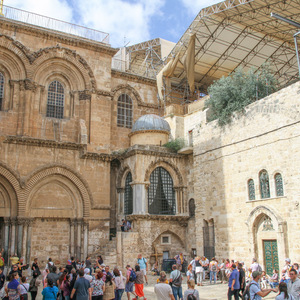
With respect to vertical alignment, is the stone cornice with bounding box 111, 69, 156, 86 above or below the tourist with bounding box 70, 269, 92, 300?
above

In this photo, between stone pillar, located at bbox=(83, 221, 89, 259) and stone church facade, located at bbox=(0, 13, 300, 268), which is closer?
stone church facade, located at bbox=(0, 13, 300, 268)

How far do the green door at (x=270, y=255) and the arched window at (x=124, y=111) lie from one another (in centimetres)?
1265

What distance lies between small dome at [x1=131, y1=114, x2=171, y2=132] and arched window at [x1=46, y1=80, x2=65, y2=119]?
4801mm

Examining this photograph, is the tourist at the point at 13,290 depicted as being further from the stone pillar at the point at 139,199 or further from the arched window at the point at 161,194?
the arched window at the point at 161,194

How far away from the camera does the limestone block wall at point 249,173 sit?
52.8 feet

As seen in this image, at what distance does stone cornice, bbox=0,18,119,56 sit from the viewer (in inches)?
869

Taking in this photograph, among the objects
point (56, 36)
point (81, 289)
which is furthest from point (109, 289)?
point (56, 36)

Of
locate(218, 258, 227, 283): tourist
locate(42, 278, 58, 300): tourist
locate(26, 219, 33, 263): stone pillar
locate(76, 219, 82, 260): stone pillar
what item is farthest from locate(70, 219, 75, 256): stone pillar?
locate(42, 278, 58, 300): tourist

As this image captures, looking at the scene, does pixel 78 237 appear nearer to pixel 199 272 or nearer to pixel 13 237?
pixel 13 237

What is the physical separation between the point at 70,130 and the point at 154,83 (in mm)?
7954

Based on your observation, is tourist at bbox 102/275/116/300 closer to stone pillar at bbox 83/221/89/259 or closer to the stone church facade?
the stone church facade

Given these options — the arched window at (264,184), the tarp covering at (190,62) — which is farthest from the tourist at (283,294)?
the tarp covering at (190,62)

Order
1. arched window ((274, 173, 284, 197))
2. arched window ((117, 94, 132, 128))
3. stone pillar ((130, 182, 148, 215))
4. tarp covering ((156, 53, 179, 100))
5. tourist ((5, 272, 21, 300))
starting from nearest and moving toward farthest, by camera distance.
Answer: tourist ((5, 272, 21, 300))
arched window ((274, 173, 284, 197))
stone pillar ((130, 182, 148, 215))
arched window ((117, 94, 132, 128))
tarp covering ((156, 53, 179, 100))

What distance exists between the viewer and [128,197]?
2359 cm
